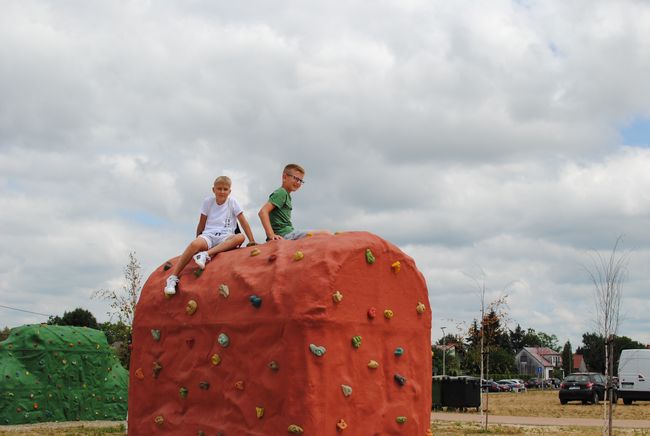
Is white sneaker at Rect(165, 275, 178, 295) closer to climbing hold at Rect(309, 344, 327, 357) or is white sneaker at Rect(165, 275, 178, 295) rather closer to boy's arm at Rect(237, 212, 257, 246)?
boy's arm at Rect(237, 212, 257, 246)

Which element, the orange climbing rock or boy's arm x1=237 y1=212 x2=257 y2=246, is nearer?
the orange climbing rock

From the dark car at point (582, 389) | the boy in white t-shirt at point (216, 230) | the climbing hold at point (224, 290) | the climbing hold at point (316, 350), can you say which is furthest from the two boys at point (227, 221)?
the dark car at point (582, 389)

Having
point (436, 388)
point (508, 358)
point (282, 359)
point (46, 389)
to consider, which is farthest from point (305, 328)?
point (508, 358)

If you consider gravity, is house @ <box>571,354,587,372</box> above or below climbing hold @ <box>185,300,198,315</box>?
below

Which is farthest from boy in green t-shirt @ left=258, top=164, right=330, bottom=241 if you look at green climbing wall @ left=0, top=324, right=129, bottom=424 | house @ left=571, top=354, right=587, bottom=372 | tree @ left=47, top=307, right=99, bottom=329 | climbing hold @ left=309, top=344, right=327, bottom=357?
house @ left=571, top=354, right=587, bottom=372

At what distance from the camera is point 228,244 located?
8086mm

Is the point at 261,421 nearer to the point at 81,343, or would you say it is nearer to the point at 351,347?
the point at 351,347

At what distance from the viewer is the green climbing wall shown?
17594 millimetres

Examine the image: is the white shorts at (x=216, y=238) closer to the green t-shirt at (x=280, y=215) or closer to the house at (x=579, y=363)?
the green t-shirt at (x=280, y=215)

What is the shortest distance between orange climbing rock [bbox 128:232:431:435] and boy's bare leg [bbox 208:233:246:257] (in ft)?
0.34

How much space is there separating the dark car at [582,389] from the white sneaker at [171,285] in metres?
22.7

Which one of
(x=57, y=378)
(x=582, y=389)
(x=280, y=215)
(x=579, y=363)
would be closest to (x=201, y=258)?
(x=280, y=215)

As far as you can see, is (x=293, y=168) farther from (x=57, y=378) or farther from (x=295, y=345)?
(x=57, y=378)

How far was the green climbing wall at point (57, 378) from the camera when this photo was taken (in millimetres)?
17594
